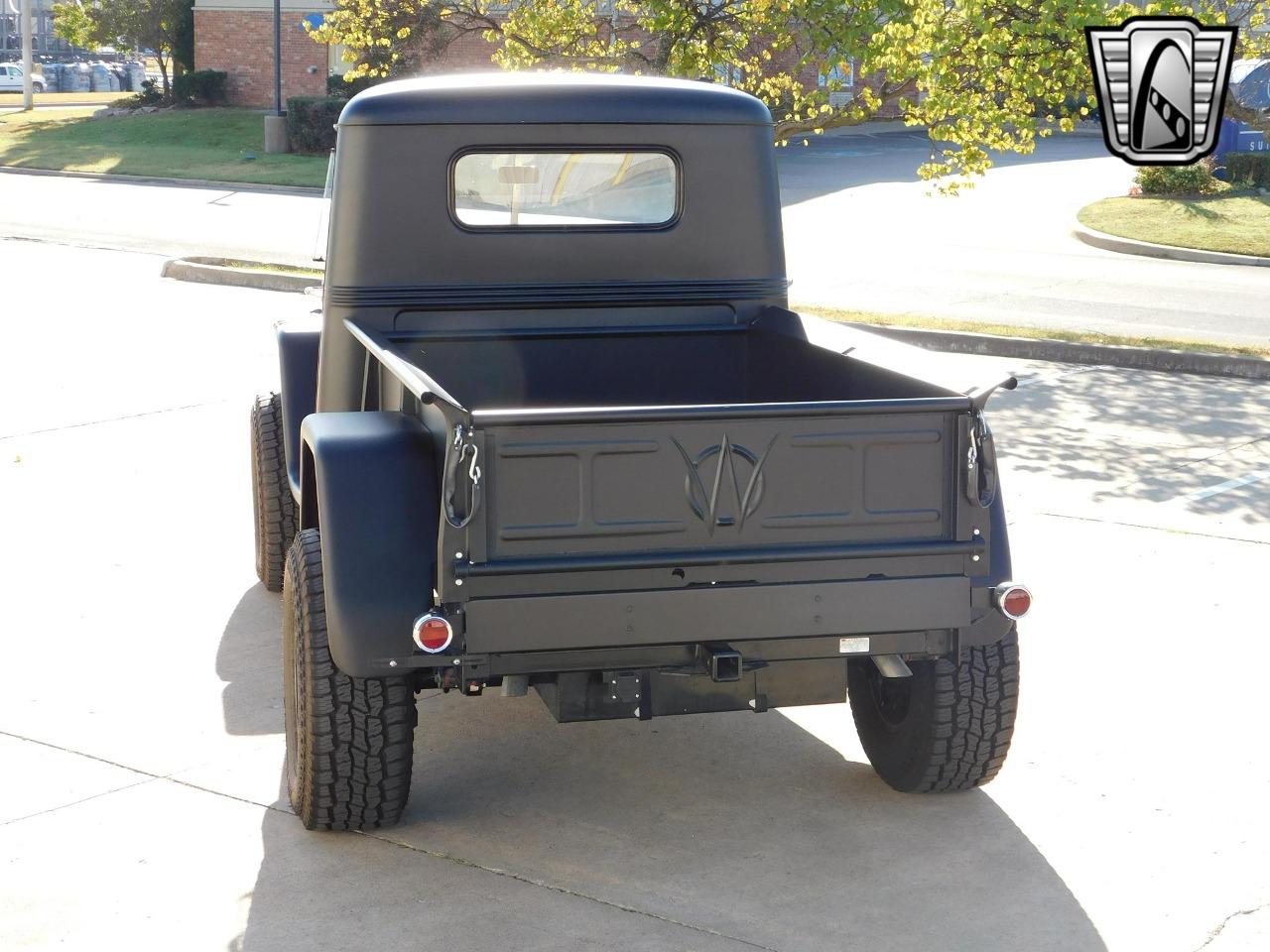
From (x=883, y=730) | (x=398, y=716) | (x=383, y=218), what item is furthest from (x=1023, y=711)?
(x=383, y=218)

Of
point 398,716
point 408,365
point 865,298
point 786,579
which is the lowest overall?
point 865,298

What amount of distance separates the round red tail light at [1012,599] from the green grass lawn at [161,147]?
2488 cm

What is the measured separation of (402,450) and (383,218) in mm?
1513

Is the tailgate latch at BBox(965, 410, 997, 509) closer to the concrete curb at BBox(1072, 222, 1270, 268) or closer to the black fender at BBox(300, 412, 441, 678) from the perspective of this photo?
the black fender at BBox(300, 412, 441, 678)

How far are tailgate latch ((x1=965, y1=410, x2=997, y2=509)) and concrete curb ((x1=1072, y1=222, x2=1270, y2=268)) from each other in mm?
17956

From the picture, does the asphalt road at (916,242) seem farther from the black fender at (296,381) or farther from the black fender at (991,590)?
the black fender at (991,590)

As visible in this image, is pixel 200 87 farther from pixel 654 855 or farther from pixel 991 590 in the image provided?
pixel 991 590

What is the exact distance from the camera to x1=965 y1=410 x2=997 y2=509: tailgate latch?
399 centimetres

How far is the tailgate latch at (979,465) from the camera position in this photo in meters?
3.99

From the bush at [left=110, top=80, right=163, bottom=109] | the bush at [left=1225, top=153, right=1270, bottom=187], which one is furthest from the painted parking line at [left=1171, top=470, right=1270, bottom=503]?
the bush at [left=110, top=80, right=163, bottom=109]

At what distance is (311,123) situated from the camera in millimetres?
32688

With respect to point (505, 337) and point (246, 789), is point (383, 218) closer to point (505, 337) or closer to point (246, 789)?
point (505, 337)

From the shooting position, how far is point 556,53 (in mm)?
14500

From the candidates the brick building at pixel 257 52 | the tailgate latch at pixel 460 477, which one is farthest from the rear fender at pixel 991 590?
the brick building at pixel 257 52
